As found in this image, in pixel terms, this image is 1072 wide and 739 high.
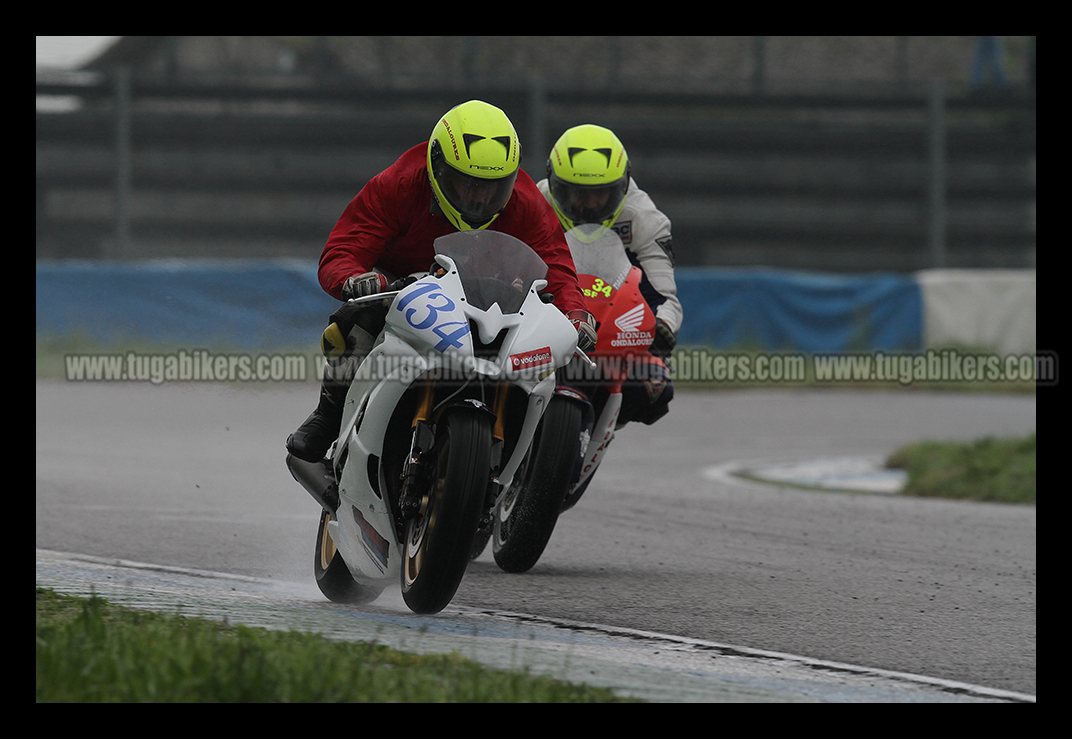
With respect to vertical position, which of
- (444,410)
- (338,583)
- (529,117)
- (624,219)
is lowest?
(338,583)

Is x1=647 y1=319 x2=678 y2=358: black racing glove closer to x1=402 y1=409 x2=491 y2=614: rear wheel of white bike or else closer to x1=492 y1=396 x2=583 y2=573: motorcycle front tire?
x1=492 y1=396 x2=583 y2=573: motorcycle front tire

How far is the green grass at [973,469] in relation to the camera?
10.1 metres

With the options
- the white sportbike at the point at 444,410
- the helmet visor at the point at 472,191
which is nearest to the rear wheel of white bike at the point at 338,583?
the white sportbike at the point at 444,410

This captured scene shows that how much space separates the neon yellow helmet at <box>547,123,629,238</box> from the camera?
6.95 metres

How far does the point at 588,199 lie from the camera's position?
275 inches

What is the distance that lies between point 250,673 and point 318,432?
6.47 ft

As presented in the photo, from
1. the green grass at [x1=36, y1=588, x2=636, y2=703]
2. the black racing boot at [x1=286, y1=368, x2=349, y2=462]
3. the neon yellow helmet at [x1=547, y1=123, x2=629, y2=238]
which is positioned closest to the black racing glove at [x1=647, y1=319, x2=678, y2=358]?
the neon yellow helmet at [x1=547, y1=123, x2=629, y2=238]

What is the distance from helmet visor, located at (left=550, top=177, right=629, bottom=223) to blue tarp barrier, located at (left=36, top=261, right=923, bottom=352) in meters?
5.93

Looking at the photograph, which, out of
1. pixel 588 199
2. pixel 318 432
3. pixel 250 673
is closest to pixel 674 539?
pixel 588 199

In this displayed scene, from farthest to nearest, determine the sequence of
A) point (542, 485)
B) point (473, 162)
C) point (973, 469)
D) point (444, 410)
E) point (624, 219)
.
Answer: point (973, 469) → point (624, 219) → point (542, 485) → point (473, 162) → point (444, 410)

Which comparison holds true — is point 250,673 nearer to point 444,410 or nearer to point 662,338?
point 444,410

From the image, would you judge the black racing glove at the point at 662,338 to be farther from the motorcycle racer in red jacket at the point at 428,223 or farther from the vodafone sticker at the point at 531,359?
the vodafone sticker at the point at 531,359

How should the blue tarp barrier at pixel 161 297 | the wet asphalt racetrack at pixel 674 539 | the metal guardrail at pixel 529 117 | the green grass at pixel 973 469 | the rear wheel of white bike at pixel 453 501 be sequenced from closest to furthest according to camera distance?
the rear wheel of white bike at pixel 453 501
the wet asphalt racetrack at pixel 674 539
the green grass at pixel 973 469
the blue tarp barrier at pixel 161 297
the metal guardrail at pixel 529 117

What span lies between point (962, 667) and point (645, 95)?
67.5 ft
